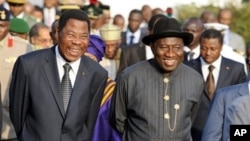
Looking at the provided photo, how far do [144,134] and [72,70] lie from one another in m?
0.83

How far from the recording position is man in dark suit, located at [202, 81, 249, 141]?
7.46 metres

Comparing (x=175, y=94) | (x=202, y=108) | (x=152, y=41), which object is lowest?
(x=202, y=108)

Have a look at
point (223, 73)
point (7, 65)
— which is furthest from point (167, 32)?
point (223, 73)

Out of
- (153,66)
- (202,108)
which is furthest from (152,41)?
(202,108)

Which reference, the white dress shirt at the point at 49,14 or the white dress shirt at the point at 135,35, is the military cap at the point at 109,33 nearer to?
the white dress shirt at the point at 49,14

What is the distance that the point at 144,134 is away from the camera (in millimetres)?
7117

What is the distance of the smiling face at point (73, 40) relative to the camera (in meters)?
7.16

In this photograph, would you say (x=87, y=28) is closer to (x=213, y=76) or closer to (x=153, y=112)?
(x=153, y=112)

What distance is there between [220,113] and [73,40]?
1542 millimetres

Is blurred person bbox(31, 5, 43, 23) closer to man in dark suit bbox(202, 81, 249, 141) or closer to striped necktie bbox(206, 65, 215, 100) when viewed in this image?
striped necktie bbox(206, 65, 215, 100)

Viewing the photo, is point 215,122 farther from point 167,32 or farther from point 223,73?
point 223,73

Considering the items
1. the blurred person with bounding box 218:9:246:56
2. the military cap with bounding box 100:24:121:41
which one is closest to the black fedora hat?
the military cap with bounding box 100:24:121:41

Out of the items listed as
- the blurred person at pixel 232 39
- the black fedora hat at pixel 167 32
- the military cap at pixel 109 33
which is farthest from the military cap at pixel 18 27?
the blurred person at pixel 232 39

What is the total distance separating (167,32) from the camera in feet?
23.4
